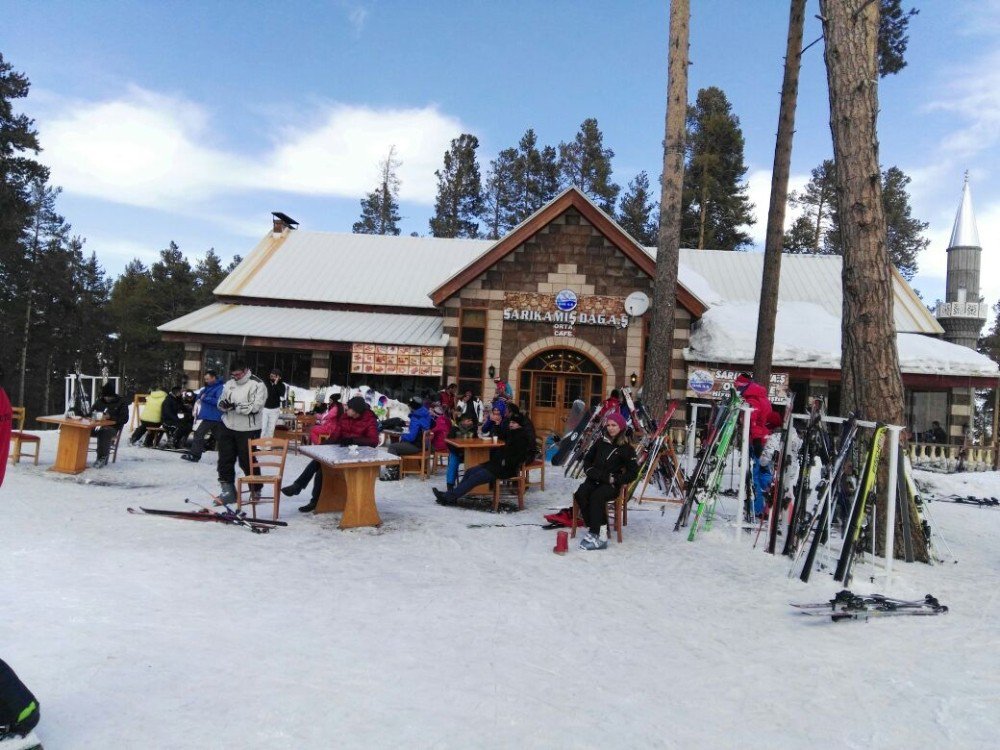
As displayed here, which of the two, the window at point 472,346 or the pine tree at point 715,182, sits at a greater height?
the pine tree at point 715,182

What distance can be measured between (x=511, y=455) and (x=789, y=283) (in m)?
15.6

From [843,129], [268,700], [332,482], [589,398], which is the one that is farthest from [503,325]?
[268,700]

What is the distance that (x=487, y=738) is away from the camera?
2820mm

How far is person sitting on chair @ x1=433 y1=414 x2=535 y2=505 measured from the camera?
25.3 feet

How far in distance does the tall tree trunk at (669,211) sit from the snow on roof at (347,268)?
29.7 ft

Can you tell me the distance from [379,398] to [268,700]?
12.1m

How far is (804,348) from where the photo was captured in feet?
52.7

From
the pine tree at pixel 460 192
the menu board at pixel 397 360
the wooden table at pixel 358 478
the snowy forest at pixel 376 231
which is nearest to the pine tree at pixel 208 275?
the snowy forest at pixel 376 231

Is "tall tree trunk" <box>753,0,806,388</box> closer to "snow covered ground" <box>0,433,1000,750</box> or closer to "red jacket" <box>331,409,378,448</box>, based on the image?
"snow covered ground" <box>0,433,1000,750</box>

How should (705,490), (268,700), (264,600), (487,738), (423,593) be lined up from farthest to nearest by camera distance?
(705,490), (423,593), (264,600), (268,700), (487,738)

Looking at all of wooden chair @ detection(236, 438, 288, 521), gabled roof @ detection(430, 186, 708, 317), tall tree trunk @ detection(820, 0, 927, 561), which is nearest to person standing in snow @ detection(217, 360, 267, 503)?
wooden chair @ detection(236, 438, 288, 521)

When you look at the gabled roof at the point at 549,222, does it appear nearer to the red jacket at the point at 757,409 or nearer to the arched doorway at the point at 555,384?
the arched doorway at the point at 555,384

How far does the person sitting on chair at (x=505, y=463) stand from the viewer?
7711 millimetres

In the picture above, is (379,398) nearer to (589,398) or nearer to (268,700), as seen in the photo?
(589,398)
